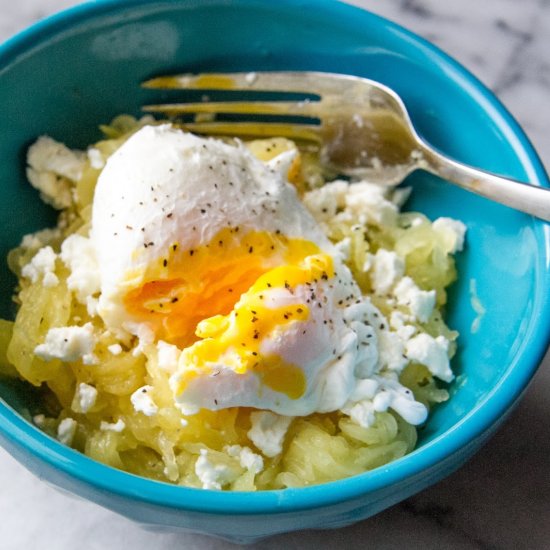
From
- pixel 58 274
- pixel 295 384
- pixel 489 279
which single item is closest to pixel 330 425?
pixel 295 384

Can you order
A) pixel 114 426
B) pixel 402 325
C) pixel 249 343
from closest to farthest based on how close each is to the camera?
pixel 249 343 < pixel 114 426 < pixel 402 325

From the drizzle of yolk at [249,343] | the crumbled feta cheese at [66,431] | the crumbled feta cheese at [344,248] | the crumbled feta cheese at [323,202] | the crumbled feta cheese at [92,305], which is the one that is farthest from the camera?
the crumbled feta cheese at [323,202]

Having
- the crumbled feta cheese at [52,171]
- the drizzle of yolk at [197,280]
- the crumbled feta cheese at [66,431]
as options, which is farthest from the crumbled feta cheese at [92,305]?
the crumbled feta cheese at [52,171]

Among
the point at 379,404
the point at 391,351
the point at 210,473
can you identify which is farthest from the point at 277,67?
the point at 210,473

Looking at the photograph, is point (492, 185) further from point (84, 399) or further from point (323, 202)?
point (84, 399)

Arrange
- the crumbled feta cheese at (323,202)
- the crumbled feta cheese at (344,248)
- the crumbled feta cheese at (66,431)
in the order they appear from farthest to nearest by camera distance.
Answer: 1. the crumbled feta cheese at (323,202)
2. the crumbled feta cheese at (344,248)
3. the crumbled feta cheese at (66,431)

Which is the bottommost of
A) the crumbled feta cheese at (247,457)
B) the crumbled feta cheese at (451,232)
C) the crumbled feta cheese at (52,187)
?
the crumbled feta cheese at (247,457)

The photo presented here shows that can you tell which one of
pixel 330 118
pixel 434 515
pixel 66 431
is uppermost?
pixel 330 118

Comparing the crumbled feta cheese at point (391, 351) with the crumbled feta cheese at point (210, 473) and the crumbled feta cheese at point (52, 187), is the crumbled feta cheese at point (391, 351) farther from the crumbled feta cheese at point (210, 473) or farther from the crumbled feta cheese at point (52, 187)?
the crumbled feta cheese at point (52, 187)
